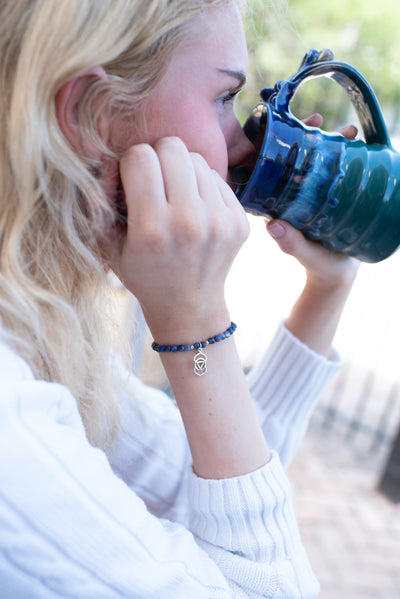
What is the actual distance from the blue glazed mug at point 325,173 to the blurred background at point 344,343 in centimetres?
20

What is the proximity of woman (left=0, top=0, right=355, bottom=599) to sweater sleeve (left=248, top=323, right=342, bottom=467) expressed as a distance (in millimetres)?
360

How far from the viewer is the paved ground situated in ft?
8.73

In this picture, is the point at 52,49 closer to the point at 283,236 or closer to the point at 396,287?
the point at 283,236

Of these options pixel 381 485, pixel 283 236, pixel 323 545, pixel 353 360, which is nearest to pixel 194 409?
pixel 283 236

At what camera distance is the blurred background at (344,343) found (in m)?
2.68

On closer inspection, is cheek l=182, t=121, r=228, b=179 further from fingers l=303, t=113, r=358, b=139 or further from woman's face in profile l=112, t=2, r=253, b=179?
fingers l=303, t=113, r=358, b=139

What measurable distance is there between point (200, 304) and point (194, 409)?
18 cm

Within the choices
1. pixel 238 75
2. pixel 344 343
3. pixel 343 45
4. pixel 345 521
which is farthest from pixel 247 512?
pixel 343 45

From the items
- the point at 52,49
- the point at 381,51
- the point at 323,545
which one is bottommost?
the point at 323,545

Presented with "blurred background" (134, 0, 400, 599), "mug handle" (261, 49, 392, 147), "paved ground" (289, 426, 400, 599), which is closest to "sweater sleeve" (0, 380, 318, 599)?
"mug handle" (261, 49, 392, 147)

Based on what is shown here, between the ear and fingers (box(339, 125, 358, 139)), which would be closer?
the ear

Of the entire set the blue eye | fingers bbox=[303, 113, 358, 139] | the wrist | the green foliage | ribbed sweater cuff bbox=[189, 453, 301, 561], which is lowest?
ribbed sweater cuff bbox=[189, 453, 301, 561]

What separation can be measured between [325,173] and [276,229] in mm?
155

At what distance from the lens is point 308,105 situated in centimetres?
803
